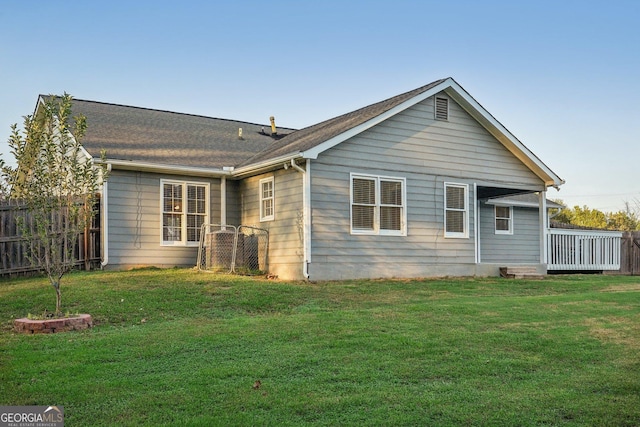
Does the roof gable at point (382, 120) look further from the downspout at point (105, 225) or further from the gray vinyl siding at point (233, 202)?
the downspout at point (105, 225)

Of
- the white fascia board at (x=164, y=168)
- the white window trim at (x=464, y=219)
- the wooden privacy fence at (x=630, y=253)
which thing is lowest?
the wooden privacy fence at (x=630, y=253)

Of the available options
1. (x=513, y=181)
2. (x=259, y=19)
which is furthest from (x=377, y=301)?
(x=259, y=19)

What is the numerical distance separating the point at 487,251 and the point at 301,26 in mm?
9992

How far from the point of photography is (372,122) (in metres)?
16.2

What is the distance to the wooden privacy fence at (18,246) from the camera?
631 inches

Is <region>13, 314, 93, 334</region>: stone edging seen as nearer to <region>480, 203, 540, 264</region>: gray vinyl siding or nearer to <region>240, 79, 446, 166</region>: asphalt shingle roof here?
<region>240, 79, 446, 166</region>: asphalt shingle roof

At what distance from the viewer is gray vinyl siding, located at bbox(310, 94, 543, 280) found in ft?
51.0

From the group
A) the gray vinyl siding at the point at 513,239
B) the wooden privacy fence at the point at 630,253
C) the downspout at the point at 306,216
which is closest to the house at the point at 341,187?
the downspout at the point at 306,216

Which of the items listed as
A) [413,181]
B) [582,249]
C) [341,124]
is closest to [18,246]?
[341,124]

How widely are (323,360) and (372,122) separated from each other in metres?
9.96

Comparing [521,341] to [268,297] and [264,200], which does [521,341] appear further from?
[264,200]

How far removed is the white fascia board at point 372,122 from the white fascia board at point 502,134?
17.9 inches

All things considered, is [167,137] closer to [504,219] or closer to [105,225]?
[105,225]

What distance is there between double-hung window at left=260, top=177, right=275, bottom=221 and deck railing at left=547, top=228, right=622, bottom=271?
33.5ft
